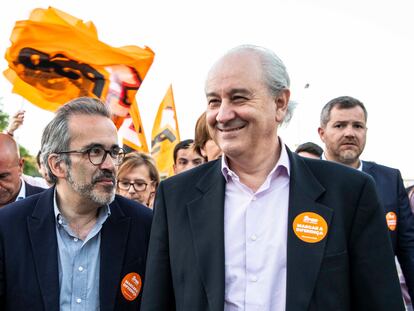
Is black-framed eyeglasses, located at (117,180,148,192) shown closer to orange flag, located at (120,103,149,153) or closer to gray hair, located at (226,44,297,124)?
gray hair, located at (226,44,297,124)

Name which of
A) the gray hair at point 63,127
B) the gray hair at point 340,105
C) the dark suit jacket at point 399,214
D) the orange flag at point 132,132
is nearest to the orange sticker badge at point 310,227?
the gray hair at point 63,127

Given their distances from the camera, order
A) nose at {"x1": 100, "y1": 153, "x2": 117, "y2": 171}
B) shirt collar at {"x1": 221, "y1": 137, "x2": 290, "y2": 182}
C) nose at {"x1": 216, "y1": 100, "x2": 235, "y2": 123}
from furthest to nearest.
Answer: nose at {"x1": 100, "y1": 153, "x2": 117, "y2": 171}, shirt collar at {"x1": 221, "y1": 137, "x2": 290, "y2": 182}, nose at {"x1": 216, "y1": 100, "x2": 235, "y2": 123}

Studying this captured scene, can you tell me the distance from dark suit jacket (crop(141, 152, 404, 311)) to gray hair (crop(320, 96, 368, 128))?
239 cm

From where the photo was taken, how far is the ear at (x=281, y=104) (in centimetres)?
257

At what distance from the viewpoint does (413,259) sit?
409cm

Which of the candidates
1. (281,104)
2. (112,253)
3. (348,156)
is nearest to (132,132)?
(348,156)

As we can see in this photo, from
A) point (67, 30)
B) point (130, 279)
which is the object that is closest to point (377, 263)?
point (130, 279)

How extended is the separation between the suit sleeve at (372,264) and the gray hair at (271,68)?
0.63m

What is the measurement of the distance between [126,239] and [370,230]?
147 cm

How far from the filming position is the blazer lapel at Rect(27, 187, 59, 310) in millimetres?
2959

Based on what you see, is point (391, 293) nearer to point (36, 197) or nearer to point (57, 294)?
point (57, 294)

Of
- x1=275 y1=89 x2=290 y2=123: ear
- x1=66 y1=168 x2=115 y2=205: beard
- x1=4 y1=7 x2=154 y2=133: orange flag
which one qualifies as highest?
x1=4 y1=7 x2=154 y2=133: orange flag

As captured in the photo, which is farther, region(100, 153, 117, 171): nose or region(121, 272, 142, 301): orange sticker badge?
region(100, 153, 117, 171): nose

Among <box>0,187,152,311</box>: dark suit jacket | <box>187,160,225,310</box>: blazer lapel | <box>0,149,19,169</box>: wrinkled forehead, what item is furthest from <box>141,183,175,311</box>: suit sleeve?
<box>0,149,19,169</box>: wrinkled forehead
